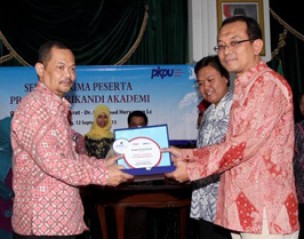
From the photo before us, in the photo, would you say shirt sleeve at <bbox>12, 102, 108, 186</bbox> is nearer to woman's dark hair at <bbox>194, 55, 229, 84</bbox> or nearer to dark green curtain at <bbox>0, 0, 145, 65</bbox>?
woman's dark hair at <bbox>194, 55, 229, 84</bbox>

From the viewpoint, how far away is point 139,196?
14.0 ft

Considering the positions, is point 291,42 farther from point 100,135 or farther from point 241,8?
point 100,135

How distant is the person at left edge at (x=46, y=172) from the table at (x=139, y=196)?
2.03 metres

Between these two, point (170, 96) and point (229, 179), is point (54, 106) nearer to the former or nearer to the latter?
point (229, 179)

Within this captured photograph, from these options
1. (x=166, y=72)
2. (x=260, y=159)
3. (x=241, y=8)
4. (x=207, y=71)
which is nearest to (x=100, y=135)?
(x=166, y=72)

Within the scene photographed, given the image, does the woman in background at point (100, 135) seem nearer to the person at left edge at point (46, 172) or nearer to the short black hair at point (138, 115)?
the short black hair at point (138, 115)

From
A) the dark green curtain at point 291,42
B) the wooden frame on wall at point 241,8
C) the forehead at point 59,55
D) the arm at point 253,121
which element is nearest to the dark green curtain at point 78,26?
the wooden frame on wall at point 241,8

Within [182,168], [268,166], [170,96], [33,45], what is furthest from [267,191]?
[33,45]

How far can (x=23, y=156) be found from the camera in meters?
2.18

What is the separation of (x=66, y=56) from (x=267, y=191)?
102 cm

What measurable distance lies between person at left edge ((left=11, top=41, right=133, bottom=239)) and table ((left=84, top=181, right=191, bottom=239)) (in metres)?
2.03

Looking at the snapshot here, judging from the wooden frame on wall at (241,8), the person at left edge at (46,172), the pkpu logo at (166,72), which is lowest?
the person at left edge at (46,172)

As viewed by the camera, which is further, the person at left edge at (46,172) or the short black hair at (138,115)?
the short black hair at (138,115)

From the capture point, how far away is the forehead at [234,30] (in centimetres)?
217
